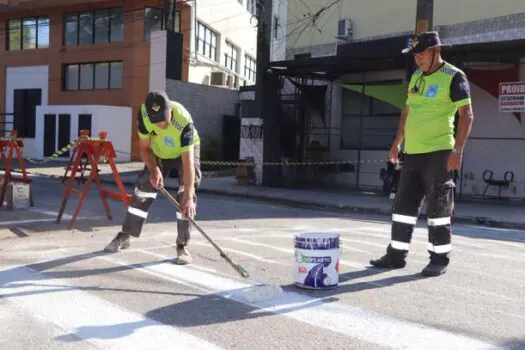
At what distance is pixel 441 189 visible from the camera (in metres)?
5.96

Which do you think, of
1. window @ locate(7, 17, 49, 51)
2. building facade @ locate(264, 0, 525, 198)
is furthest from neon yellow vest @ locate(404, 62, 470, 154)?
window @ locate(7, 17, 49, 51)

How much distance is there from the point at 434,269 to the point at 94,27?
1112 inches

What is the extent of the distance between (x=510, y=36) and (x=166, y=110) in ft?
38.2

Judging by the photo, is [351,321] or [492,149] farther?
[492,149]

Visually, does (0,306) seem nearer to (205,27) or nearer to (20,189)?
(20,189)

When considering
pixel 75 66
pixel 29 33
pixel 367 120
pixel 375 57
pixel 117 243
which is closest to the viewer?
pixel 117 243

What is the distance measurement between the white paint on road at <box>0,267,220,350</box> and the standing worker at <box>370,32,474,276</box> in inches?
115

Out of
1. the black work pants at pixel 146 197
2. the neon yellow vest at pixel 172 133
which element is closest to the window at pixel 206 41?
the black work pants at pixel 146 197

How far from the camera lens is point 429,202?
6016mm

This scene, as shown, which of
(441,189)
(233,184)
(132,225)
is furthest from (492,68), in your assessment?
(132,225)

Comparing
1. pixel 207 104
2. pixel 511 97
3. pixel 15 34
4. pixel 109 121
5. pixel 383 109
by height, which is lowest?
pixel 109 121

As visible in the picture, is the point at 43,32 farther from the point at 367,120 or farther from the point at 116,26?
the point at 367,120

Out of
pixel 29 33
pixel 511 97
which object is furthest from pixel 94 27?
pixel 511 97

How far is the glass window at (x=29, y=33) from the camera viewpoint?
33344 mm
